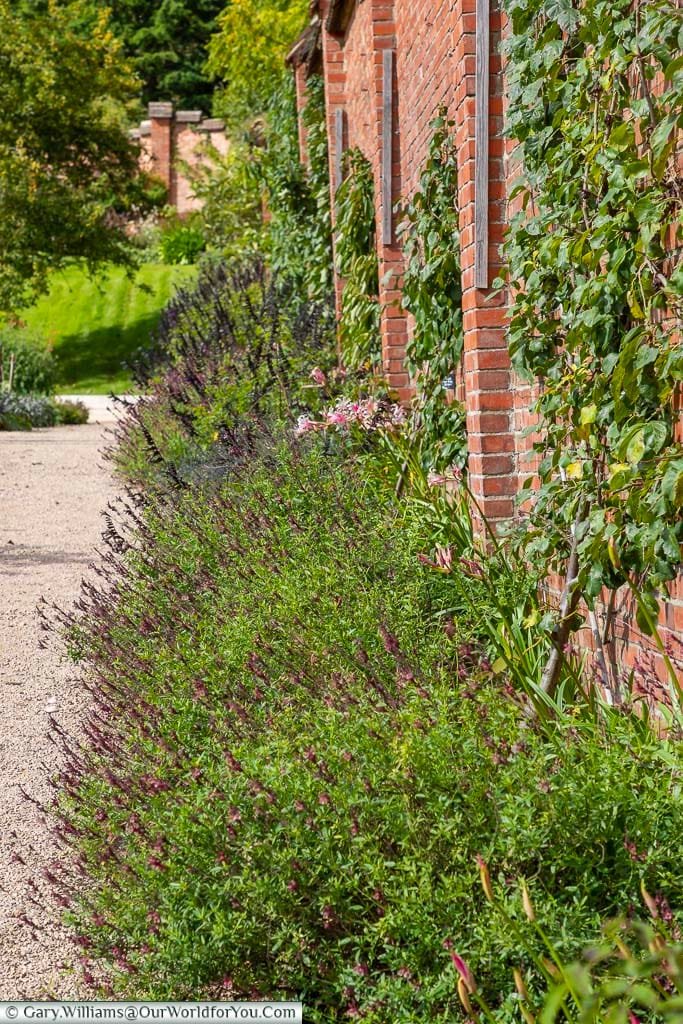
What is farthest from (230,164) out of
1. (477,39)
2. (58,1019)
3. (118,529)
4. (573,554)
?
(58,1019)

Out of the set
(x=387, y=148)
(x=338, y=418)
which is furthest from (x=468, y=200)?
(x=387, y=148)

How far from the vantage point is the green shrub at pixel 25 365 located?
16.8 metres

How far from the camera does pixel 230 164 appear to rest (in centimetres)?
2272

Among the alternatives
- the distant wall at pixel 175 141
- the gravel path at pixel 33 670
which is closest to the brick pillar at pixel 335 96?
the gravel path at pixel 33 670

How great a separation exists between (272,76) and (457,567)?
1685cm

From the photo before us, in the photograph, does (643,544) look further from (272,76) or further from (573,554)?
(272,76)

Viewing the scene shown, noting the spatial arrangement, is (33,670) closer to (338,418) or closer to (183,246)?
(338,418)

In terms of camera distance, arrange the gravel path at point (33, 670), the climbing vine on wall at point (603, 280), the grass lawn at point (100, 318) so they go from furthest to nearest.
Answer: the grass lawn at point (100, 318) < the climbing vine on wall at point (603, 280) < the gravel path at point (33, 670)

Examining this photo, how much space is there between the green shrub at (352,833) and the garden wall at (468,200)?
79cm

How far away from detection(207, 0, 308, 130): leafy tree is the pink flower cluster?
13459 mm

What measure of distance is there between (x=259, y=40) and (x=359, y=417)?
593 inches

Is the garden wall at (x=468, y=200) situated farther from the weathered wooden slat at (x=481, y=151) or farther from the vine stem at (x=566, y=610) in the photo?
the vine stem at (x=566, y=610)

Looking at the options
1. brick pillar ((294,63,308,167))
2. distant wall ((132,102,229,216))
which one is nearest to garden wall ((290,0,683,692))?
brick pillar ((294,63,308,167))

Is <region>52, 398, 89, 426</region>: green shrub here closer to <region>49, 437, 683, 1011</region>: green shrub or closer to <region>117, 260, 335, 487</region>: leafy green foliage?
<region>117, 260, 335, 487</region>: leafy green foliage
